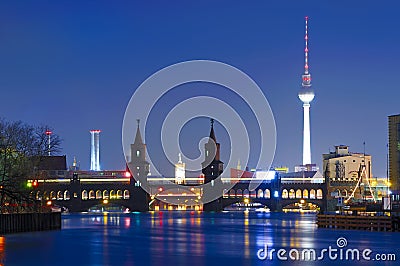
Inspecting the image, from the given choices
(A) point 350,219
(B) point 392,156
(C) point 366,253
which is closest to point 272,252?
(C) point 366,253

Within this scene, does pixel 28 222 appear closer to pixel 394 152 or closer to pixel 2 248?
pixel 2 248

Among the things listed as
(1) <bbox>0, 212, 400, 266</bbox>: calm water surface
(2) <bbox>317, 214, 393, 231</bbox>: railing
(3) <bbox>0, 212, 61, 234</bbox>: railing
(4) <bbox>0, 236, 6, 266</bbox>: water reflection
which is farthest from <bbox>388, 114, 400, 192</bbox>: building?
(4) <bbox>0, 236, 6, 266</bbox>: water reflection

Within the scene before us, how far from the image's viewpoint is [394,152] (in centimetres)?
13450

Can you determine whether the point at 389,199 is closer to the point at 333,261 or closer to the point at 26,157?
the point at 26,157

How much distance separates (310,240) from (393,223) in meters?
20.5

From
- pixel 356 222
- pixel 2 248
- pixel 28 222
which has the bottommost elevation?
pixel 356 222

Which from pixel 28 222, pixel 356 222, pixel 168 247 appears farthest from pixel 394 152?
pixel 168 247

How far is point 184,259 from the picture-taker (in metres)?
68.2

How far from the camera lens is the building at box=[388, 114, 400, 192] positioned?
133725 mm

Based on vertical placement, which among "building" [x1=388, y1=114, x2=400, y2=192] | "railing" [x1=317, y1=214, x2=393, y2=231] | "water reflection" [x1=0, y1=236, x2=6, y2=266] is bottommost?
"railing" [x1=317, y1=214, x2=393, y2=231]

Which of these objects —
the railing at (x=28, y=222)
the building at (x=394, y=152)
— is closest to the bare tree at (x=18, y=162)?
the railing at (x=28, y=222)

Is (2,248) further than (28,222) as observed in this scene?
No

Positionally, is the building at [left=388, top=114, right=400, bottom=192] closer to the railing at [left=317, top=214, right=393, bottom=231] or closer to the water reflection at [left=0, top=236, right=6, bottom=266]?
the railing at [left=317, top=214, right=393, bottom=231]

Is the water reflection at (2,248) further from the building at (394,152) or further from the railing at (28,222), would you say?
the building at (394,152)
